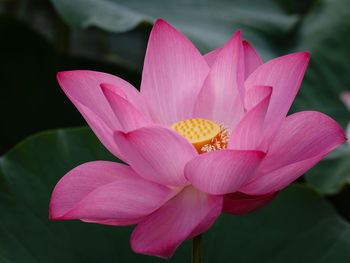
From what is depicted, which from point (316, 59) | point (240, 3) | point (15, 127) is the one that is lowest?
point (15, 127)

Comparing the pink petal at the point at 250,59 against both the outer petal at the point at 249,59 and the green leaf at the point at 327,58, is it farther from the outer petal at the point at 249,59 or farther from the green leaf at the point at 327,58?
the green leaf at the point at 327,58

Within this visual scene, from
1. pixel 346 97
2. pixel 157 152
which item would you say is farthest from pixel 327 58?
pixel 157 152

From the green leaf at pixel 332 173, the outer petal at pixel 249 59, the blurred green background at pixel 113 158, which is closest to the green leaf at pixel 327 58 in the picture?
the blurred green background at pixel 113 158

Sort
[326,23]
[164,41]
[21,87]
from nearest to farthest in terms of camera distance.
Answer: [164,41], [21,87], [326,23]

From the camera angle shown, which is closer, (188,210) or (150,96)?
(188,210)

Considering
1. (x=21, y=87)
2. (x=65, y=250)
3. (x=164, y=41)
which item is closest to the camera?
(x=164, y=41)

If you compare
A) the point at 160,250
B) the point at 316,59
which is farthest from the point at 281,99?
the point at 316,59

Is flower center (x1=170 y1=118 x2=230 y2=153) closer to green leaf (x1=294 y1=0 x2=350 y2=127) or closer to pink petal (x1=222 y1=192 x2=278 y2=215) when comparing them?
pink petal (x1=222 y1=192 x2=278 y2=215)

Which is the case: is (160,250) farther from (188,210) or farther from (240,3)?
(240,3)
